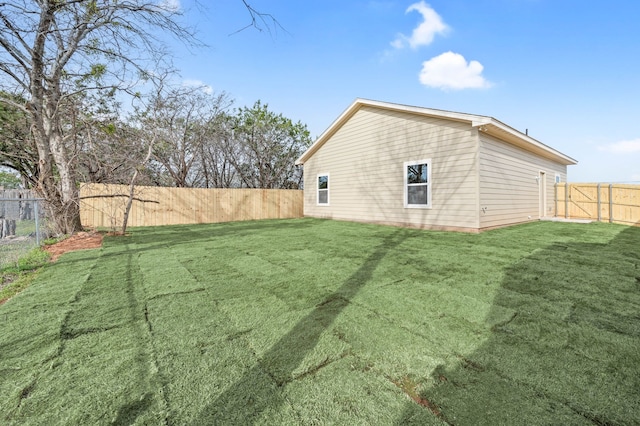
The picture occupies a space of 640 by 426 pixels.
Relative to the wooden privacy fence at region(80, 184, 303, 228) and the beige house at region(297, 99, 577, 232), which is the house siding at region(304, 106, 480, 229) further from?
the wooden privacy fence at region(80, 184, 303, 228)

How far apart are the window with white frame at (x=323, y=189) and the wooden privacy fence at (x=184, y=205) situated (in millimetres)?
2094

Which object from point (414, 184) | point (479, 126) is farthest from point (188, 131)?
point (479, 126)

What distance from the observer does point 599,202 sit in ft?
31.7

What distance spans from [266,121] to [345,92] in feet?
19.7

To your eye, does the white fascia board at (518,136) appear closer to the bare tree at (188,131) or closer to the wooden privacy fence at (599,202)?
the wooden privacy fence at (599,202)

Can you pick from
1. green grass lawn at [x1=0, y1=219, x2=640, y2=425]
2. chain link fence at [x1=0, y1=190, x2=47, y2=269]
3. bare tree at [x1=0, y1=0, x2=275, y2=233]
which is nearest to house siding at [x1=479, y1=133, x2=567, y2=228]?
green grass lawn at [x1=0, y1=219, x2=640, y2=425]

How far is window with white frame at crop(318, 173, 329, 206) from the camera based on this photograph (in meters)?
11.7

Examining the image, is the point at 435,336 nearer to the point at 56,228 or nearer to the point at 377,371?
the point at 377,371

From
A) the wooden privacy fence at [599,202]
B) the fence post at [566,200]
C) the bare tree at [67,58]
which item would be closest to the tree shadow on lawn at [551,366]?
the bare tree at [67,58]

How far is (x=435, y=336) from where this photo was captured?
2.01 m

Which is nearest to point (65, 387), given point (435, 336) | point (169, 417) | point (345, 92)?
point (169, 417)

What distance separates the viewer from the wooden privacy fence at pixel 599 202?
29.4 ft

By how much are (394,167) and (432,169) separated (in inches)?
52.0

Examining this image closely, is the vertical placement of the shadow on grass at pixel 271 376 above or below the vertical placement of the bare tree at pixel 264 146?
below
